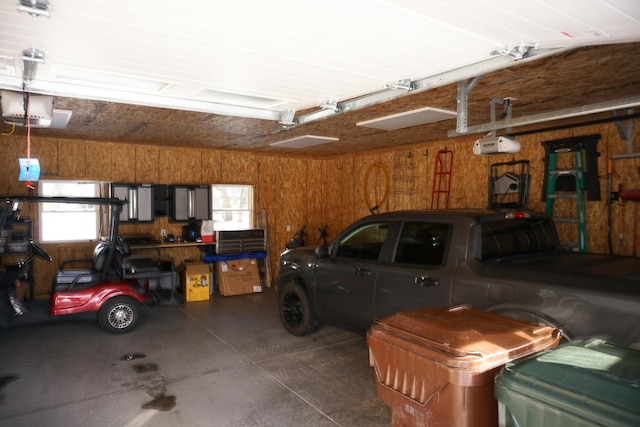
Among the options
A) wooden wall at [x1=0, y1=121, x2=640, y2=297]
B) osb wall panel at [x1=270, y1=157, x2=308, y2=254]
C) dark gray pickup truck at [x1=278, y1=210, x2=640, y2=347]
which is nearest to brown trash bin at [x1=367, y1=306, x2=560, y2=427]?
dark gray pickup truck at [x1=278, y1=210, x2=640, y2=347]

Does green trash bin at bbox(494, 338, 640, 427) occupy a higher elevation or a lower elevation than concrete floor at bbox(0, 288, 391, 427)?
higher

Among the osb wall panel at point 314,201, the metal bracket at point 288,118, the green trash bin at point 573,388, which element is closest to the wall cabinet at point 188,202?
the osb wall panel at point 314,201

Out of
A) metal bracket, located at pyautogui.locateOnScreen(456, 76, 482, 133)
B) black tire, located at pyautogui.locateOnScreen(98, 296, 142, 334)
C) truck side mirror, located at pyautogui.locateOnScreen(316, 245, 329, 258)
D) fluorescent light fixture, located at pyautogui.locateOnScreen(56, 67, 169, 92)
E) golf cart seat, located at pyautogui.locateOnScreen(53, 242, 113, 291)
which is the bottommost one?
black tire, located at pyautogui.locateOnScreen(98, 296, 142, 334)

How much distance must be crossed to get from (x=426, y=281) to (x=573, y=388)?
7.12ft

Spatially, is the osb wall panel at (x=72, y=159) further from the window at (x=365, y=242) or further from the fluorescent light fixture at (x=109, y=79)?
the window at (x=365, y=242)

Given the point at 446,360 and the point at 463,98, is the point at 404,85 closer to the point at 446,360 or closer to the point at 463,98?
the point at 463,98

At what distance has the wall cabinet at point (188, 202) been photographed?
738 centimetres

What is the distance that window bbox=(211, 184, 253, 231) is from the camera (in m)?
8.30

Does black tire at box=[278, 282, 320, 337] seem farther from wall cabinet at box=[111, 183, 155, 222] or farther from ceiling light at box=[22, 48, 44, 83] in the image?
ceiling light at box=[22, 48, 44, 83]

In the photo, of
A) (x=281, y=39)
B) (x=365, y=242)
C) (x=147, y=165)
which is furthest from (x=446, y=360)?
(x=147, y=165)

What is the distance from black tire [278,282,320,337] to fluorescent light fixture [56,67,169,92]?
281 centimetres

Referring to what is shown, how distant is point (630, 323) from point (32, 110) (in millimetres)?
4400

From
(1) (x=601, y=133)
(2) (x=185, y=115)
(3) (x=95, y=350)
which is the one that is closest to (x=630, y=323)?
(1) (x=601, y=133)

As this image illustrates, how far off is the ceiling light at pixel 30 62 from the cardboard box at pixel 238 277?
16.4 feet
